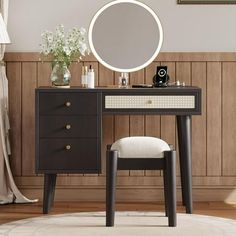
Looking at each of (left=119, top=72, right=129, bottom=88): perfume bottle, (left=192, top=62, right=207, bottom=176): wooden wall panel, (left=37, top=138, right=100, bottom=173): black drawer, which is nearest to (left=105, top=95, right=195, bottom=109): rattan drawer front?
(left=37, top=138, right=100, bottom=173): black drawer

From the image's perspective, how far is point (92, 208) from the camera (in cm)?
441

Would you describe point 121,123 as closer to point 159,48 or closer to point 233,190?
point 159,48

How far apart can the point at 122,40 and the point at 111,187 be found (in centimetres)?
116

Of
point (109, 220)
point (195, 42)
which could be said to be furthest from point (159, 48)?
point (109, 220)

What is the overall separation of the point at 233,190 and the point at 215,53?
0.83 meters

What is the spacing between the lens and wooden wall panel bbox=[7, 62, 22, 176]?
4629 mm

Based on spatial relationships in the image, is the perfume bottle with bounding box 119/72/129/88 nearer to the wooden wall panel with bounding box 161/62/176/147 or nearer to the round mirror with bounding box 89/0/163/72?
the round mirror with bounding box 89/0/163/72

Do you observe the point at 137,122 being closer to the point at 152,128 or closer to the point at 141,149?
the point at 152,128

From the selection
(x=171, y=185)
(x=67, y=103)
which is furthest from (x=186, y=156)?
(x=67, y=103)

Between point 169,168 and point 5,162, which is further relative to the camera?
point 5,162

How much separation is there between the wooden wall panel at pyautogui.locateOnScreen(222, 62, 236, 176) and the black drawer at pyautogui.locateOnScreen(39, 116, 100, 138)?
2.89 feet

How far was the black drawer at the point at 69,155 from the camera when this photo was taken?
13.7 ft

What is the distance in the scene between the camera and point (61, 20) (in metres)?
4.64

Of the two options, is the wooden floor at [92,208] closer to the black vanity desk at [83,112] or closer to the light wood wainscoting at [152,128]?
the light wood wainscoting at [152,128]
